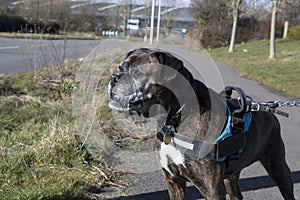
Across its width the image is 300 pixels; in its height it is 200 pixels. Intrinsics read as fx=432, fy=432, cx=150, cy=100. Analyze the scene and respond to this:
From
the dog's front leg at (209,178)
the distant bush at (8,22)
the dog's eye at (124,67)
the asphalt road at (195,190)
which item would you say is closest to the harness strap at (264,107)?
the asphalt road at (195,190)

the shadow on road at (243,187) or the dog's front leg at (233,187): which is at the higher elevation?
the dog's front leg at (233,187)

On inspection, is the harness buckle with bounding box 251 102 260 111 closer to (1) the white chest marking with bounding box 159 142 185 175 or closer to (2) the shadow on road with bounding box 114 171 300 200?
(1) the white chest marking with bounding box 159 142 185 175

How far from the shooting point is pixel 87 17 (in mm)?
25969

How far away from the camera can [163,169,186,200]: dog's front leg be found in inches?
148

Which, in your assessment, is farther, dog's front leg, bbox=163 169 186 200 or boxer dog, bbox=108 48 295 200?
dog's front leg, bbox=163 169 186 200

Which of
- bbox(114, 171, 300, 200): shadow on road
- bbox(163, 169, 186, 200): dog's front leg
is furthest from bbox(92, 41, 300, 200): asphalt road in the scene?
bbox(163, 169, 186, 200): dog's front leg

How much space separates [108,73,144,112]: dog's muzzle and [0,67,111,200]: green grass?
1692 millimetres

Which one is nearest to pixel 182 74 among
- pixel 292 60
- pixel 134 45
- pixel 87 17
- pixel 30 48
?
pixel 134 45

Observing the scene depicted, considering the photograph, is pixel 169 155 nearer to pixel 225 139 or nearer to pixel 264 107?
pixel 225 139

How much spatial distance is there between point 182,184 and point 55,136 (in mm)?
2402

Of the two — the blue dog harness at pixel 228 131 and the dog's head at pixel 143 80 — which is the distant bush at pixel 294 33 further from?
the dog's head at pixel 143 80

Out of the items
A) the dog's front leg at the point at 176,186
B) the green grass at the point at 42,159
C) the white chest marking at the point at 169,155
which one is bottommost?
the green grass at the point at 42,159

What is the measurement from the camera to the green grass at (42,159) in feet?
14.9

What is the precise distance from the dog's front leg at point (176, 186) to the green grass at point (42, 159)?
42.9 inches
